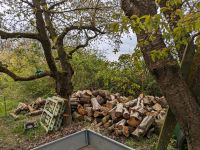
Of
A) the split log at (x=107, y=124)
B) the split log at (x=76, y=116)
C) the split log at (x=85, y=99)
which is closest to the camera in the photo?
the split log at (x=107, y=124)

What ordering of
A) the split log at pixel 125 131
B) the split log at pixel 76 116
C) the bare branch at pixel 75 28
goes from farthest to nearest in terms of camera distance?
the split log at pixel 76 116 < the bare branch at pixel 75 28 < the split log at pixel 125 131

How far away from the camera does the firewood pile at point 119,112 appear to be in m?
7.10

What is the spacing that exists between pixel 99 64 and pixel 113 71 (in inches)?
114

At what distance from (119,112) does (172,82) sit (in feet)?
16.3

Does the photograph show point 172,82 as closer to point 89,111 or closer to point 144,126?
point 144,126

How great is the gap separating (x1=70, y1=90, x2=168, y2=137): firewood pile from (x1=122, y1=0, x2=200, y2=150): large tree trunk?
4.21 metres

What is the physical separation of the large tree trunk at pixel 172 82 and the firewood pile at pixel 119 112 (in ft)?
13.8

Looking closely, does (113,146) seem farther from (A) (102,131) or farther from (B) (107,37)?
(B) (107,37)

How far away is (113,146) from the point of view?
3096mm

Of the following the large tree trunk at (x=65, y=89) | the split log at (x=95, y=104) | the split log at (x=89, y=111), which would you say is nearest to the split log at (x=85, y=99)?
the split log at (x=95, y=104)

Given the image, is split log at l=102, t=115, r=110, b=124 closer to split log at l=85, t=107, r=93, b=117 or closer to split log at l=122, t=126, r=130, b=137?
split log at l=85, t=107, r=93, b=117

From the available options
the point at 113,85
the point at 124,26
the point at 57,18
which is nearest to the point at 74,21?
the point at 57,18

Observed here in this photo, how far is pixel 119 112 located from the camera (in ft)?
24.8

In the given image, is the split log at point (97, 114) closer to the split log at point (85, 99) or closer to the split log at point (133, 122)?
the split log at point (85, 99)
